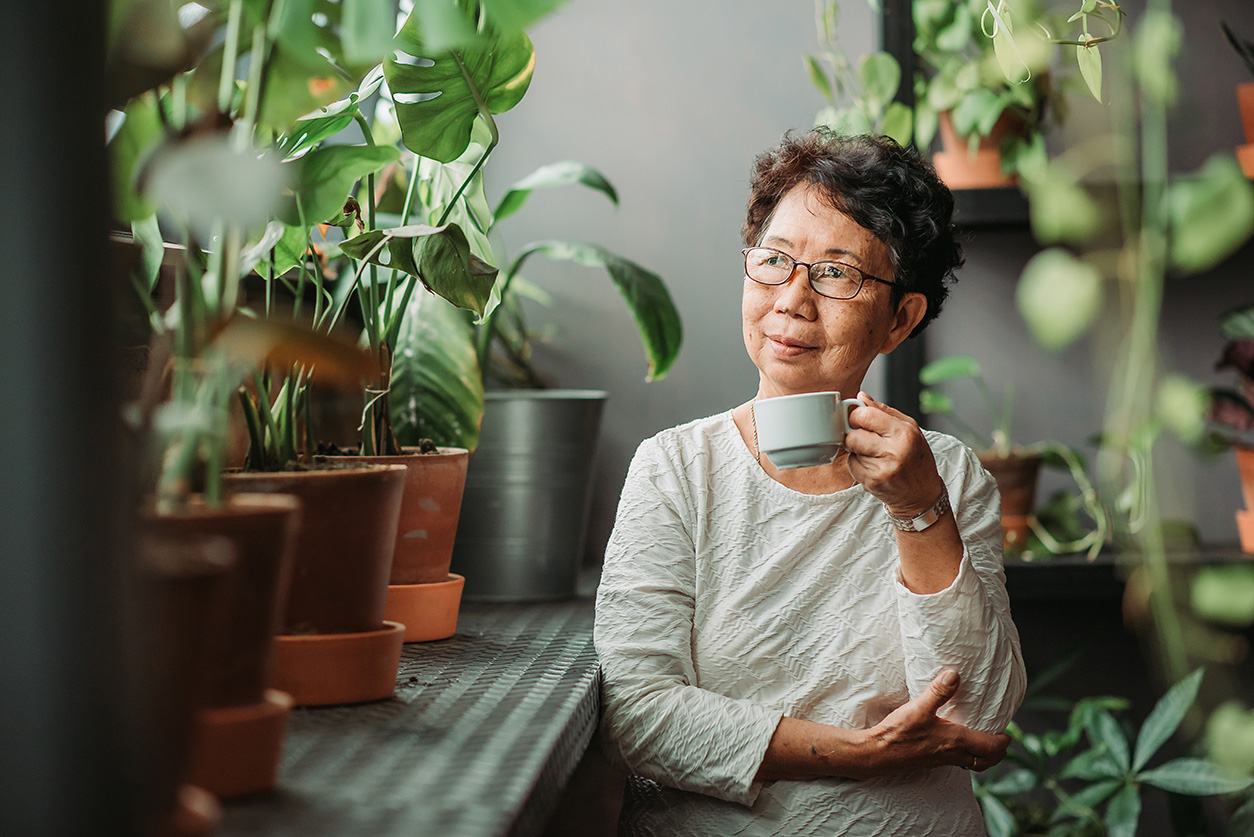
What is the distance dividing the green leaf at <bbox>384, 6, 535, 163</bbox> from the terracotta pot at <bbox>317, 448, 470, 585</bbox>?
31 centimetres

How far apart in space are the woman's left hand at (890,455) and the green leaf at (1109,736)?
92 cm

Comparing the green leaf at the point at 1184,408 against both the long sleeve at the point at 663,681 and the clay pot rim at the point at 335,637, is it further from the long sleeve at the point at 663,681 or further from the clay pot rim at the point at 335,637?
the clay pot rim at the point at 335,637

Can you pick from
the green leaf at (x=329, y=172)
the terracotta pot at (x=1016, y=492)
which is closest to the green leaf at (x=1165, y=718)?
the terracotta pot at (x=1016, y=492)

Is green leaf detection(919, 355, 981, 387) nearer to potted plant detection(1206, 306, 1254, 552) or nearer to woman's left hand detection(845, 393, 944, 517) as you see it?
potted plant detection(1206, 306, 1254, 552)

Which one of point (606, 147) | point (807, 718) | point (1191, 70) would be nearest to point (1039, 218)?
point (1191, 70)

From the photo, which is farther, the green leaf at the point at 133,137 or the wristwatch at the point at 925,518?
the wristwatch at the point at 925,518

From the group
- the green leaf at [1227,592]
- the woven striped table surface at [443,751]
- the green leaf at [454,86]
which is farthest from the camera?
the green leaf at [1227,592]

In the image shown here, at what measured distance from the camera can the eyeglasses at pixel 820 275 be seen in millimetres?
1092

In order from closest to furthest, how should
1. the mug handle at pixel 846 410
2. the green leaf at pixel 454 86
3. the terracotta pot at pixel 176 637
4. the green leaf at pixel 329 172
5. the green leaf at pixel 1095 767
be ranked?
the terracotta pot at pixel 176 637, the green leaf at pixel 329 172, the green leaf at pixel 454 86, the mug handle at pixel 846 410, the green leaf at pixel 1095 767

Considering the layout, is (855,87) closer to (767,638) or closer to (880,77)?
(880,77)

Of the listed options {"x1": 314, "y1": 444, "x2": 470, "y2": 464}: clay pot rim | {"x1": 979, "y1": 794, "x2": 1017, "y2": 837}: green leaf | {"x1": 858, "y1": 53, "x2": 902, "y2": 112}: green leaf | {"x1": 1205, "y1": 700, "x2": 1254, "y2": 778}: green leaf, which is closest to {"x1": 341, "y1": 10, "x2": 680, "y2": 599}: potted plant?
{"x1": 314, "y1": 444, "x2": 470, "y2": 464}: clay pot rim

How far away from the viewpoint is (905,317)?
1179 millimetres

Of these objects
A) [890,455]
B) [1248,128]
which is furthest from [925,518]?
[1248,128]

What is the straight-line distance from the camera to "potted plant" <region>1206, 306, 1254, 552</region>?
148cm
